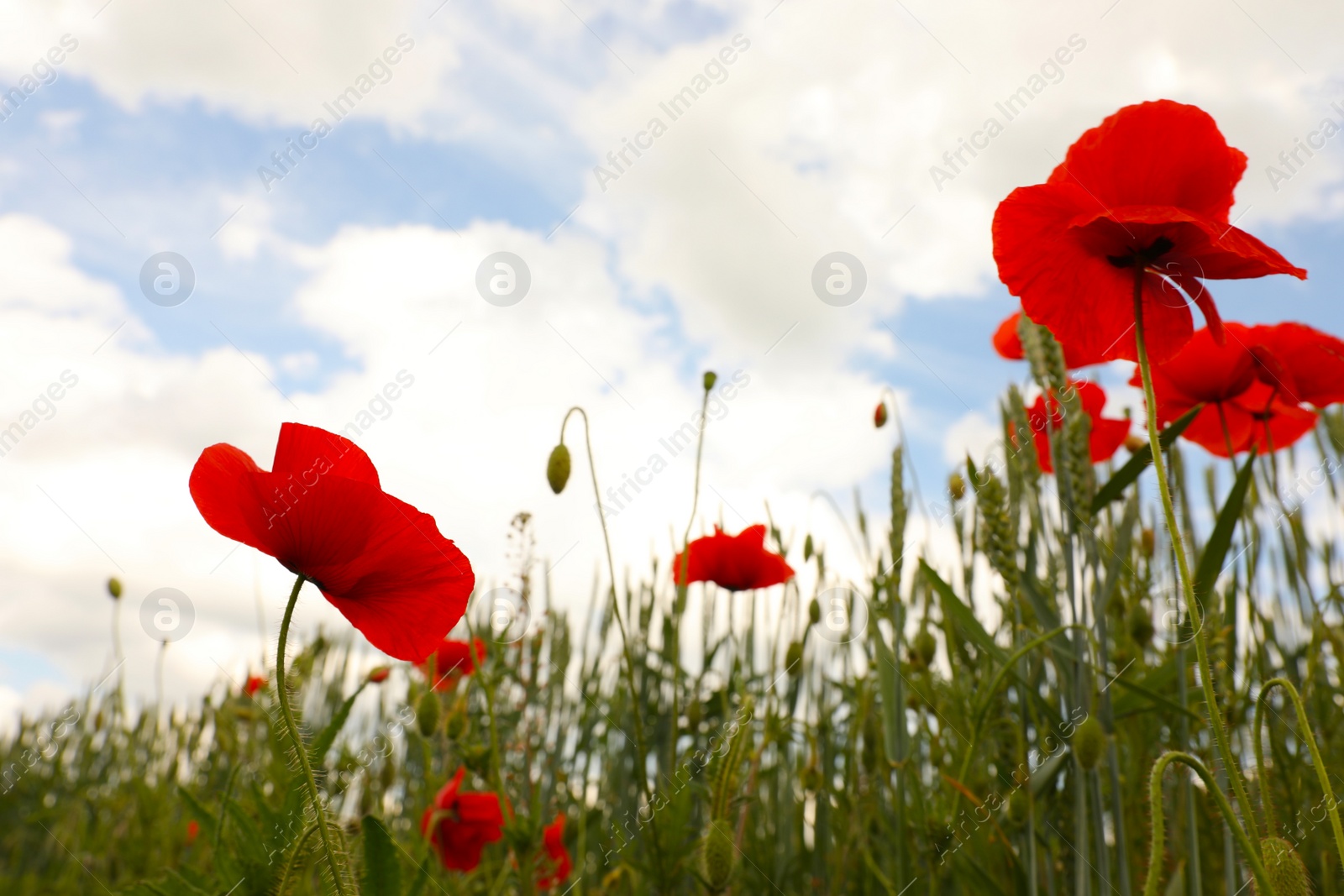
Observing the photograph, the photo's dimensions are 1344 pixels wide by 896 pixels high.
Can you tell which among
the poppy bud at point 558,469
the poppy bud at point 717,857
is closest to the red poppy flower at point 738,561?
the poppy bud at point 558,469

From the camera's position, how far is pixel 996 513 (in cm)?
109

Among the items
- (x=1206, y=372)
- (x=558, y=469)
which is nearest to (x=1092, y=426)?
(x=1206, y=372)

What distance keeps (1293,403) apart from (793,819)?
1.31m

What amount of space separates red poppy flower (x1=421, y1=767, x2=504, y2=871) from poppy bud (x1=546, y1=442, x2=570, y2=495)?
2.23 ft

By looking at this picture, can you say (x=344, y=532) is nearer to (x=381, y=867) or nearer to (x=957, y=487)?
(x=381, y=867)

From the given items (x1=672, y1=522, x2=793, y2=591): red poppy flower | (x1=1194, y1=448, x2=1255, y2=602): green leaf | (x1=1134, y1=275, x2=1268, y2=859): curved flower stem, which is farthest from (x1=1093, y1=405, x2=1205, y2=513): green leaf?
(x1=672, y1=522, x2=793, y2=591): red poppy flower

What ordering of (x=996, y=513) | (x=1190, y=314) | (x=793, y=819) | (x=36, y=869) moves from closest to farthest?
1. (x=1190, y=314)
2. (x=996, y=513)
3. (x=793, y=819)
4. (x=36, y=869)

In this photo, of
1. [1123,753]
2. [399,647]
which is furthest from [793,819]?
[399,647]

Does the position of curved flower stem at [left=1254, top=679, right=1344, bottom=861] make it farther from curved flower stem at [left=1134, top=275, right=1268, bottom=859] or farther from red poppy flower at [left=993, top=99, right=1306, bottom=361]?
red poppy flower at [left=993, top=99, right=1306, bottom=361]

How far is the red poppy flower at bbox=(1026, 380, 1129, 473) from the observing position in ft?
4.43

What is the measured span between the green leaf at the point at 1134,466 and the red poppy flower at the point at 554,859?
1094 millimetres

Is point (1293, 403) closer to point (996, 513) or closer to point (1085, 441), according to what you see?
point (1085, 441)

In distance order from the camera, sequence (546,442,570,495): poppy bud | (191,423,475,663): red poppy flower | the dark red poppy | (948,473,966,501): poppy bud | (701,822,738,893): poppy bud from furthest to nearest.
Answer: (948,473,966,501): poppy bud, (546,442,570,495): poppy bud, the dark red poppy, (701,822,738,893): poppy bud, (191,423,475,663): red poppy flower

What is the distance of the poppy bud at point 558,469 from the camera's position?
4.62ft
